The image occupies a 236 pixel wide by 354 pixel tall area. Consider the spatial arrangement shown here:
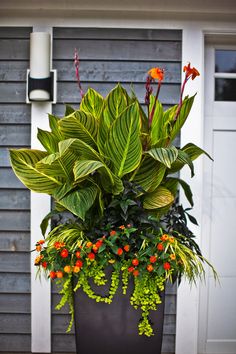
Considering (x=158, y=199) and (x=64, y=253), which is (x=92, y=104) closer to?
(x=158, y=199)

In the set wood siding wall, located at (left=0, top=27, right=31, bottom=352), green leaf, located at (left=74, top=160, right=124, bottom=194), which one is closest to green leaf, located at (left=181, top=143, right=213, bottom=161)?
green leaf, located at (left=74, top=160, right=124, bottom=194)

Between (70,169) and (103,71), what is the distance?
100 cm

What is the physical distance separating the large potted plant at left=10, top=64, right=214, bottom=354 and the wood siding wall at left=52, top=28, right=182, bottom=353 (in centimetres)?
71

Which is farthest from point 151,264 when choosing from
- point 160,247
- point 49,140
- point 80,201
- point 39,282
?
point 39,282

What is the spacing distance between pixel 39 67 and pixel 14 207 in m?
0.88

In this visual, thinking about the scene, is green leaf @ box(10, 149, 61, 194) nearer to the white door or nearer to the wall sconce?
the wall sconce

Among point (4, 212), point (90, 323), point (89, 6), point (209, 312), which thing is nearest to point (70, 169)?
point (90, 323)

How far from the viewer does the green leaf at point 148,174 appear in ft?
8.97

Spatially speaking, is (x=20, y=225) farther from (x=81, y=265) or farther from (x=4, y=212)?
(x=81, y=265)

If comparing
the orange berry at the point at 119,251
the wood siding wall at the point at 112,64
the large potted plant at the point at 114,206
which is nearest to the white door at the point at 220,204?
the wood siding wall at the point at 112,64

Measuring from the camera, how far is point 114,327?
2.64 meters

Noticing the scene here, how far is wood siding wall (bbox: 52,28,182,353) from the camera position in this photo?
3459 mm

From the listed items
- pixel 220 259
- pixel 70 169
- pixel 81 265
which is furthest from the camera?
pixel 220 259

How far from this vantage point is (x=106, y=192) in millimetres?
2760
